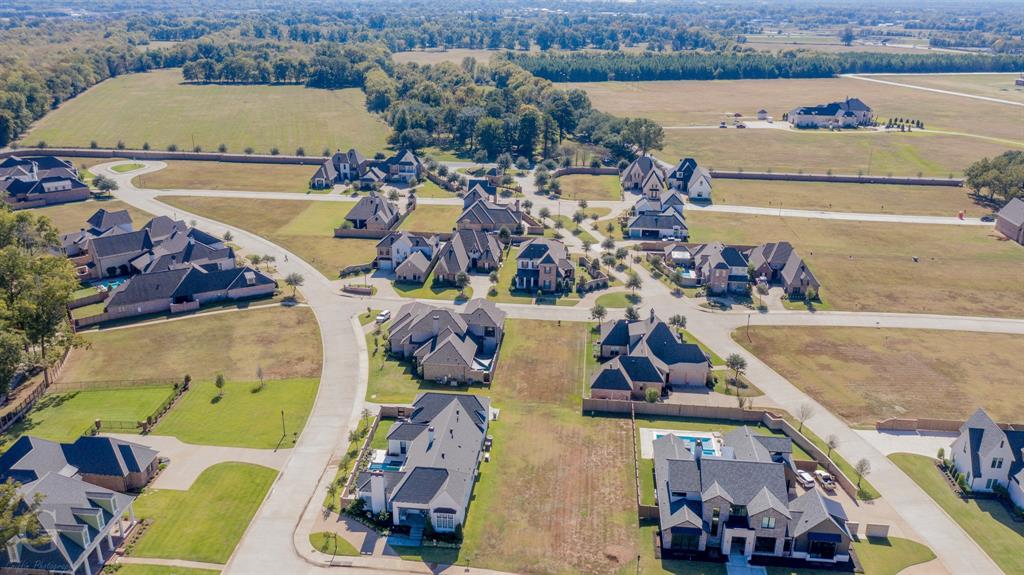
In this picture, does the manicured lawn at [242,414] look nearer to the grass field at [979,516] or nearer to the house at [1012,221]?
the grass field at [979,516]

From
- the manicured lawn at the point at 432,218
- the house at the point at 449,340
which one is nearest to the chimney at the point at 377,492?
the house at the point at 449,340

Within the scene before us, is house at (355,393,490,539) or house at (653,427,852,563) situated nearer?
house at (653,427,852,563)

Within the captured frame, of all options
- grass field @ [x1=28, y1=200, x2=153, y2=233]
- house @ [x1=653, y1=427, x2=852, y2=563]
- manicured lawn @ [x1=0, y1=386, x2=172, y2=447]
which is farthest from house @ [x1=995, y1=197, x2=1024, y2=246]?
grass field @ [x1=28, y1=200, x2=153, y2=233]

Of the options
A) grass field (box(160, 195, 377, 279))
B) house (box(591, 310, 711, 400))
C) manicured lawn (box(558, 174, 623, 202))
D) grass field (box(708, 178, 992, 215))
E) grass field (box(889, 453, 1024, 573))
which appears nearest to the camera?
grass field (box(889, 453, 1024, 573))

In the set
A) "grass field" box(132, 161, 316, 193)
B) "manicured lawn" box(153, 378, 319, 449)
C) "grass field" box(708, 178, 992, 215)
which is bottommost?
"grass field" box(132, 161, 316, 193)

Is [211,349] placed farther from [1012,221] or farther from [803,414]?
[1012,221]

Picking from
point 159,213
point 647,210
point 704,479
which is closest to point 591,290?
point 647,210

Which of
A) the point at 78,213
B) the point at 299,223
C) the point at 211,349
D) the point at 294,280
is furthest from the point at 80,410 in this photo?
the point at 78,213

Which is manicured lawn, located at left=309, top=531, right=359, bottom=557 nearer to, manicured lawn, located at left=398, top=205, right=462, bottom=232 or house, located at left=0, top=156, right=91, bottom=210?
manicured lawn, located at left=398, top=205, right=462, bottom=232
